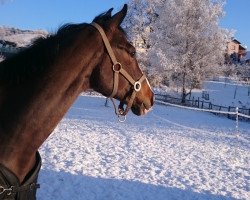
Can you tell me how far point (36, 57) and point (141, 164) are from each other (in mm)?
7746

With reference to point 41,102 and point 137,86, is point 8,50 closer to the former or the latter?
point 41,102

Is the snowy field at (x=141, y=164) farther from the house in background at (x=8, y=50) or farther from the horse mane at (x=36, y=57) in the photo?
the horse mane at (x=36, y=57)

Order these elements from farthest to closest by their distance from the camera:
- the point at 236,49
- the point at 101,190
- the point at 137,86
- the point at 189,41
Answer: the point at 236,49, the point at 189,41, the point at 101,190, the point at 137,86

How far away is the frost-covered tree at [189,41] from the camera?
104 feet

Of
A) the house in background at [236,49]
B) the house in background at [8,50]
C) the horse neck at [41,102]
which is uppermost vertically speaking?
the house in background at [236,49]

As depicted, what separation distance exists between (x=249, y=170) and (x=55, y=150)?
5365mm

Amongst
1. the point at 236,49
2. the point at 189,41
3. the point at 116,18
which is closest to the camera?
the point at 116,18

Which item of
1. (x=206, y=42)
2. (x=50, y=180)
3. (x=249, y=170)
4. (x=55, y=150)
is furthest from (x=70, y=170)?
(x=206, y=42)

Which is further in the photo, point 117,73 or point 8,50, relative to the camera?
point 8,50

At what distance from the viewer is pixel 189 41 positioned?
105ft

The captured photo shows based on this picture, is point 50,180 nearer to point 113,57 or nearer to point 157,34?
point 113,57

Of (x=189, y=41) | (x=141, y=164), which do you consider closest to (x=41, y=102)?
(x=141, y=164)

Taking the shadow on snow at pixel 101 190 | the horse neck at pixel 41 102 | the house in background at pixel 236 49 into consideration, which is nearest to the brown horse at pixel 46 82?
the horse neck at pixel 41 102

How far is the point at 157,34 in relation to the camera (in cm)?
3331
